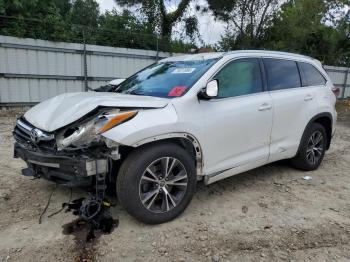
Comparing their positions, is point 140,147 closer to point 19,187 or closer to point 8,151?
point 19,187

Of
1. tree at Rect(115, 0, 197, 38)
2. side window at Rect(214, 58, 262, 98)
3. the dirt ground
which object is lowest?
the dirt ground

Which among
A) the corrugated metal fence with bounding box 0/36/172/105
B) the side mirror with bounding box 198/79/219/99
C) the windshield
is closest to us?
the side mirror with bounding box 198/79/219/99

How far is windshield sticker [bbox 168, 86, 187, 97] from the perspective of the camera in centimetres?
349

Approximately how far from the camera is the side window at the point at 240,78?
381 centimetres

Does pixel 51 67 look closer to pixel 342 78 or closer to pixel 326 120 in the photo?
pixel 326 120

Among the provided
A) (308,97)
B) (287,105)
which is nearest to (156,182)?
(287,105)

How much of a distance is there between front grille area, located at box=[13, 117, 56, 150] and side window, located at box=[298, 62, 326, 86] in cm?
360

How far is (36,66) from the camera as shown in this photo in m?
9.68

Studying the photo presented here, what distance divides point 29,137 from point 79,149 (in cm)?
68

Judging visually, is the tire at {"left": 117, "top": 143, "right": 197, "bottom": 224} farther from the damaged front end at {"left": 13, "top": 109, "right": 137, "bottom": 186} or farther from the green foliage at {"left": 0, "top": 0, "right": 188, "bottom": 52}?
the green foliage at {"left": 0, "top": 0, "right": 188, "bottom": 52}

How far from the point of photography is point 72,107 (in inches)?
129

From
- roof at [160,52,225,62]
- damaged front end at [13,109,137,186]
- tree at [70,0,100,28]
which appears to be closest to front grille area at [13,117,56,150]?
damaged front end at [13,109,137,186]

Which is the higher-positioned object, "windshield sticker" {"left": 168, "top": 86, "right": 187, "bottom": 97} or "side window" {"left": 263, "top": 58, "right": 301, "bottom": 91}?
"side window" {"left": 263, "top": 58, "right": 301, "bottom": 91}

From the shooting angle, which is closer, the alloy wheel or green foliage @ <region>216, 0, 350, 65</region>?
the alloy wheel
